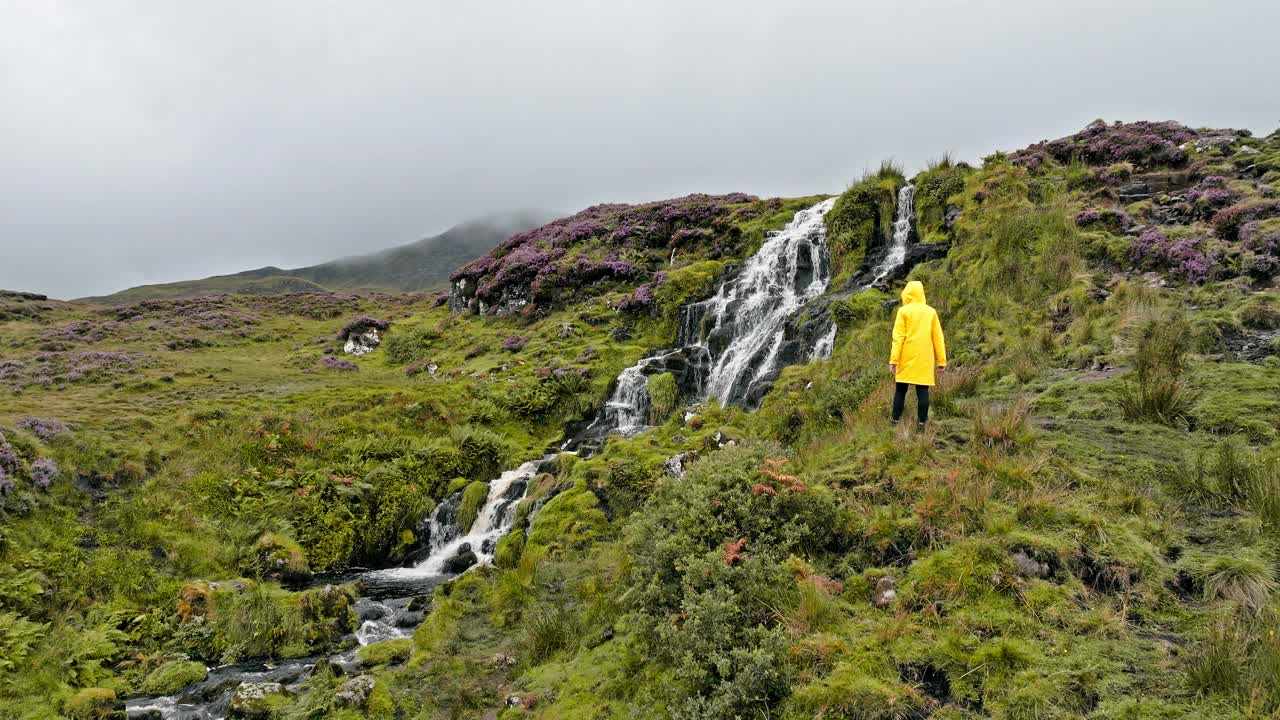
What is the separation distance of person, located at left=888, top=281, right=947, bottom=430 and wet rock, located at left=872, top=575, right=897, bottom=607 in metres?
3.86

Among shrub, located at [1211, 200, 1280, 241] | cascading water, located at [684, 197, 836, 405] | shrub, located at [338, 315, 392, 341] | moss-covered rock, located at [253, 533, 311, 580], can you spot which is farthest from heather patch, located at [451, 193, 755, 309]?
moss-covered rock, located at [253, 533, 311, 580]

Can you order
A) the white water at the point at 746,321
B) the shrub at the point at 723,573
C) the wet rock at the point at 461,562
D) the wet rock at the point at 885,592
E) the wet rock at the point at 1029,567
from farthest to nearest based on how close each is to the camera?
the white water at the point at 746,321, the wet rock at the point at 461,562, the wet rock at the point at 885,592, the wet rock at the point at 1029,567, the shrub at the point at 723,573

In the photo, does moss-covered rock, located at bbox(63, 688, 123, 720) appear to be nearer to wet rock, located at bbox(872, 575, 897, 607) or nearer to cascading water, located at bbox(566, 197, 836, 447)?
wet rock, located at bbox(872, 575, 897, 607)

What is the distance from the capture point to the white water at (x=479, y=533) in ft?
49.0

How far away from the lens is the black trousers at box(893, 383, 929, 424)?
9.22m

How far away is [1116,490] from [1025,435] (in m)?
1.53

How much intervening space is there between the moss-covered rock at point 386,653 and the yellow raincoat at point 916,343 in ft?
32.1

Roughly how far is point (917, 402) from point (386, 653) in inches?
402

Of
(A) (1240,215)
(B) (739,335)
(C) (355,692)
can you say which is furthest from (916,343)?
(B) (739,335)

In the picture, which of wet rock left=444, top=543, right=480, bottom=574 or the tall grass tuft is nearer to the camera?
the tall grass tuft

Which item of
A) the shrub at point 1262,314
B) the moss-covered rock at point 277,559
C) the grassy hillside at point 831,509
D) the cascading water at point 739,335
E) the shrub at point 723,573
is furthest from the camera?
the cascading water at point 739,335

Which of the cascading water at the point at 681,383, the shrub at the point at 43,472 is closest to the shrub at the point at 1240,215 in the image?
the cascading water at the point at 681,383

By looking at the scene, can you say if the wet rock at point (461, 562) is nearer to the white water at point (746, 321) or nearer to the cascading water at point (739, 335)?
the cascading water at point (739, 335)

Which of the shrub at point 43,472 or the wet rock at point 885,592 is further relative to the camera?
the shrub at point 43,472
